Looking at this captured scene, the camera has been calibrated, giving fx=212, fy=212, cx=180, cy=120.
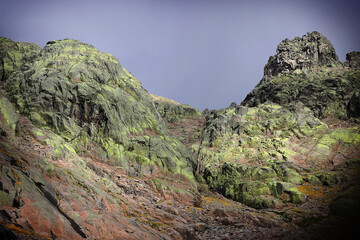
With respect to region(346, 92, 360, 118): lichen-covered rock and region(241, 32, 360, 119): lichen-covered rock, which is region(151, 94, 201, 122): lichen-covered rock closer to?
region(241, 32, 360, 119): lichen-covered rock

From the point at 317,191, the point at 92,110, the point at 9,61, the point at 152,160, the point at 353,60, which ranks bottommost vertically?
the point at 152,160

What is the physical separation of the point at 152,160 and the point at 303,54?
12401cm

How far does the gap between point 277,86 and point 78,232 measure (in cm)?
10677

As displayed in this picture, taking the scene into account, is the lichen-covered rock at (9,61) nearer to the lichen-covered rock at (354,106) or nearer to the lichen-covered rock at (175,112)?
the lichen-covered rock at (175,112)

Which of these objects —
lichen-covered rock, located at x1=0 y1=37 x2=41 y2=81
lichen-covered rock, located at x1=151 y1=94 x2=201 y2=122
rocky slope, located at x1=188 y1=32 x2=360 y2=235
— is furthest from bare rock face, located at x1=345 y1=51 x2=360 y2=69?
lichen-covered rock, located at x1=0 y1=37 x2=41 y2=81

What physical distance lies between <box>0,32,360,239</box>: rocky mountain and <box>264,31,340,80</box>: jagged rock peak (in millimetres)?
21205

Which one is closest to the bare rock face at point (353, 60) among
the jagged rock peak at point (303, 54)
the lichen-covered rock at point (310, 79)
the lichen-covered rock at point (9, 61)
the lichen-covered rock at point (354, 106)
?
the lichen-covered rock at point (310, 79)

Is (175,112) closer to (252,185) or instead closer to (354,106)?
(354,106)

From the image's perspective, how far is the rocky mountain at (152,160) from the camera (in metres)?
16.7

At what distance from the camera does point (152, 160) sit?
52719mm

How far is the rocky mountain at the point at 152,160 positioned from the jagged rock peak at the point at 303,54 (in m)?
21.2

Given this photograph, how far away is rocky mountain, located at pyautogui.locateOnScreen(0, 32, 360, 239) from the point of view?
656 inches

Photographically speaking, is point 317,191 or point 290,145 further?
point 290,145

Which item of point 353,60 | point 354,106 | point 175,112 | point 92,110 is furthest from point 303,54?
point 92,110
